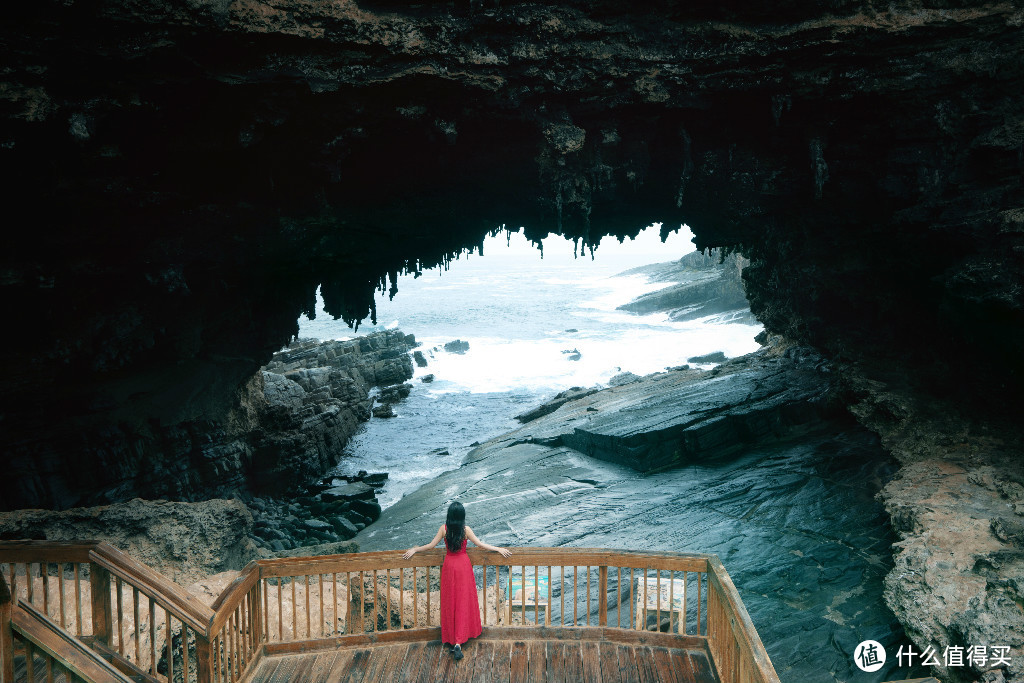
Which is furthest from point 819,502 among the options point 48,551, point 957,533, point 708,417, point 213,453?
point 213,453

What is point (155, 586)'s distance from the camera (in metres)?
4.27

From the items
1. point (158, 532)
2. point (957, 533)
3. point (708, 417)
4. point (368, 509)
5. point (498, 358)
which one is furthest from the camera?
point (498, 358)

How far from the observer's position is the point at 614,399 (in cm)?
1784

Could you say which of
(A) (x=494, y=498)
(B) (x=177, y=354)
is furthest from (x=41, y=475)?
(A) (x=494, y=498)

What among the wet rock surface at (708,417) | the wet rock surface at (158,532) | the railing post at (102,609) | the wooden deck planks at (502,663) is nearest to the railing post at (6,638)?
the railing post at (102,609)

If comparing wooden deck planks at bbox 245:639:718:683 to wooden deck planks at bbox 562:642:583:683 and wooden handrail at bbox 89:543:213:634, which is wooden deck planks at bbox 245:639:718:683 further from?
wooden handrail at bbox 89:543:213:634

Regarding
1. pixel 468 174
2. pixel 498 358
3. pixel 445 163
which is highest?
pixel 445 163

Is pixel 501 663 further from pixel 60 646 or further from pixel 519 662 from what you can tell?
pixel 60 646

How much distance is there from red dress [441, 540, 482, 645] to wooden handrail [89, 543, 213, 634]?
1.84m

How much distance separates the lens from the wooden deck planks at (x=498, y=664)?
4.73 metres

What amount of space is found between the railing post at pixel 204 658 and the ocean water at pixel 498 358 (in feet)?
31.5

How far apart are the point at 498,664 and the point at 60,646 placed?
3121 millimetres

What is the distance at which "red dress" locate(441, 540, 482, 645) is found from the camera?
4965 millimetres

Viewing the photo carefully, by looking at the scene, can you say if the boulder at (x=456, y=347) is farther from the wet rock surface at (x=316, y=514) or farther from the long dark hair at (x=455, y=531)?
the long dark hair at (x=455, y=531)
